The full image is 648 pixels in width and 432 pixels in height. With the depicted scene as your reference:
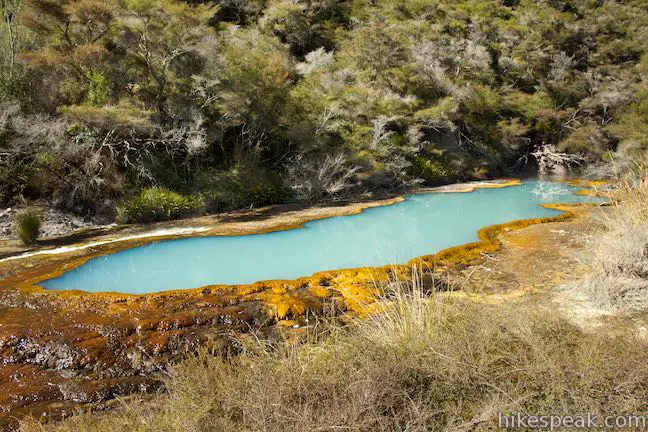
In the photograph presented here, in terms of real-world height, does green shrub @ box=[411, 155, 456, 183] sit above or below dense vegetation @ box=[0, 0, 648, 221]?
below

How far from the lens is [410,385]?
237cm

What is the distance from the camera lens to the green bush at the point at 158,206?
1045 centimetres

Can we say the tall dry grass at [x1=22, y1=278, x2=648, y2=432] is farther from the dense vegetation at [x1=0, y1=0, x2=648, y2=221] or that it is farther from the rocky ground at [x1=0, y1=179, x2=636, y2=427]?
the dense vegetation at [x1=0, y1=0, x2=648, y2=221]

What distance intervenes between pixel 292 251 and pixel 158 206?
15.4ft

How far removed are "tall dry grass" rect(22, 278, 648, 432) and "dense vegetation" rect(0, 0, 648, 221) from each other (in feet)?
29.6

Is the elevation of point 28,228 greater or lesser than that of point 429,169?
greater

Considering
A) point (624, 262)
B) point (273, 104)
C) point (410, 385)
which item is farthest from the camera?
point (273, 104)

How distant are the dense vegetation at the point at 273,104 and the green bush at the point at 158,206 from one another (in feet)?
0.12

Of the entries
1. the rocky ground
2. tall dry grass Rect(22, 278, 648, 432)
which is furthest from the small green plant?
tall dry grass Rect(22, 278, 648, 432)

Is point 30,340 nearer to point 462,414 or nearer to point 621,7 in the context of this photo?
point 462,414

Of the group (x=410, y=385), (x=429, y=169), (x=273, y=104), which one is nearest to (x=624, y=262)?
(x=410, y=385)

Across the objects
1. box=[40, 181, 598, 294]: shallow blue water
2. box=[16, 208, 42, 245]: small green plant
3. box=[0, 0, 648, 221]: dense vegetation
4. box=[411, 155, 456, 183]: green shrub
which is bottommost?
box=[40, 181, 598, 294]: shallow blue water

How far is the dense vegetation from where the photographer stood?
414 inches

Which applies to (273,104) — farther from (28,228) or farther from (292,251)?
(28,228)
